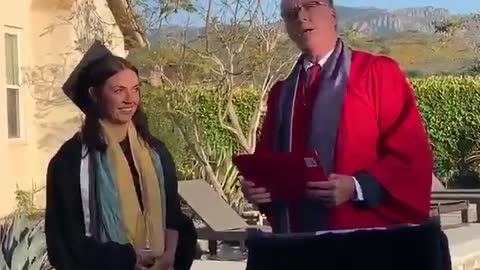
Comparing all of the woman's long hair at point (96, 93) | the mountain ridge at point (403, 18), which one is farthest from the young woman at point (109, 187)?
the mountain ridge at point (403, 18)

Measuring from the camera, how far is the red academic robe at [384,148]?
3.46 meters

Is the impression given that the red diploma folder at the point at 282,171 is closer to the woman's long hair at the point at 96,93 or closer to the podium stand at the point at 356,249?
the podium stand at the point at 356,249

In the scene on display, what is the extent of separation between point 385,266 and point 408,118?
466mm

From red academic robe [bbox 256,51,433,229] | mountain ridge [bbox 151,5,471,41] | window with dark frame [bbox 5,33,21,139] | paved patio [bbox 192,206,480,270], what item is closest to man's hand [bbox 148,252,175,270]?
red academic robe [bbox 256,51,433,229]

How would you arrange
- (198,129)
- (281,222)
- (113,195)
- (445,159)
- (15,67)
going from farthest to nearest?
(445,159)
(198,129)
(15,67)
(113,195)
(281,222)

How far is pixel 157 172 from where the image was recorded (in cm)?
413

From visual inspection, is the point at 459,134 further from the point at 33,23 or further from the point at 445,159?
the point at 33,23

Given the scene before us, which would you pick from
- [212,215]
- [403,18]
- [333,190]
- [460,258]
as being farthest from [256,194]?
[403,18]

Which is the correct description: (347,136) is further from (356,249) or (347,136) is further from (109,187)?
(109,187)

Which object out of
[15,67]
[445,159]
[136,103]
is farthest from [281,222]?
[445,159]

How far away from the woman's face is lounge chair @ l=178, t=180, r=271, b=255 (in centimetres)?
621

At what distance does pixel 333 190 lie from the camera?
11.1 ft

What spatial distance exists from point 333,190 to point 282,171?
0.56 ft

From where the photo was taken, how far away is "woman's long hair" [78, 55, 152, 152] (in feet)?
13.3
